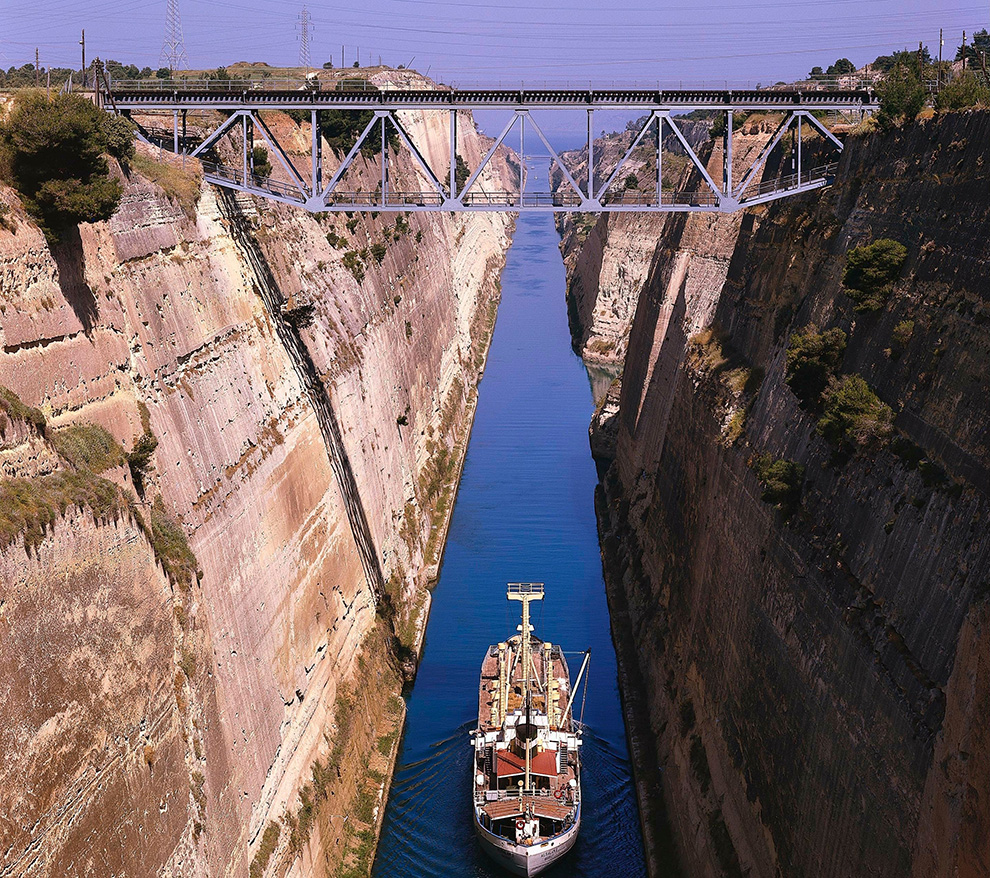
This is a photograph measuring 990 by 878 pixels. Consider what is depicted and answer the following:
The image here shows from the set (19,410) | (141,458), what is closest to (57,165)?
(141,458)

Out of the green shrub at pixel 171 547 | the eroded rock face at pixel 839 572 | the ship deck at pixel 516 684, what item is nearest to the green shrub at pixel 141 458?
the green shrub at pixel 171 547

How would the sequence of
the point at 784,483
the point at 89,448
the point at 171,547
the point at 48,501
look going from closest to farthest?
the point at 48,501 < the point at 89,448 < the point at 171,547 < the point at 784,483

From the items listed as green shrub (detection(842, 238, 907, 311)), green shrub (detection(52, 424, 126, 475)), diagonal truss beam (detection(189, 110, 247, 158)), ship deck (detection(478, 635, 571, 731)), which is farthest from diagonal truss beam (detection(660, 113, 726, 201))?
green shrub (detection(52, 424, 126, 475))

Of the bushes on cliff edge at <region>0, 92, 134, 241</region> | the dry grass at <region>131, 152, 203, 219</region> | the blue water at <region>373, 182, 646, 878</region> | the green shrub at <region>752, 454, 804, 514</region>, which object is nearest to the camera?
the bushes on cliff edge at <region>0, 92, 134, 241</region>

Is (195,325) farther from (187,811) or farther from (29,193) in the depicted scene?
(187,811)

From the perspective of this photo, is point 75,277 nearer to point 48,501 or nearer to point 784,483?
point 48,501

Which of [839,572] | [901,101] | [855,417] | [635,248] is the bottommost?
[635,248]

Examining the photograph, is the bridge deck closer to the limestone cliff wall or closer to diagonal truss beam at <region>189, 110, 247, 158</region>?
diagonal truss beam at <region>189, 110, 247, 158</region>

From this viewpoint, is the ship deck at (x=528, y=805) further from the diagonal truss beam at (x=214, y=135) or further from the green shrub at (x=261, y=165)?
the green shrub at (x=261, y=165)
